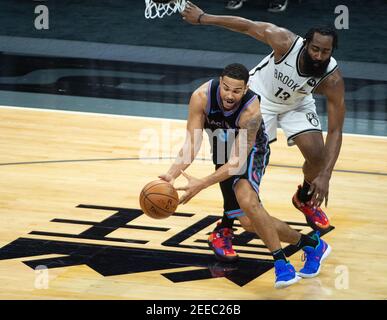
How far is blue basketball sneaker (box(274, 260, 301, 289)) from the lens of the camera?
704cm

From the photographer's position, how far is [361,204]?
30.6 ft

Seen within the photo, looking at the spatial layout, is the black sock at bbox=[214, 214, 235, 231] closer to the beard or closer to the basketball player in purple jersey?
the basketball player in purple jersey

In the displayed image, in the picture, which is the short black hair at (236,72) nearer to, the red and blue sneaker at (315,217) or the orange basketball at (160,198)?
the orange basketball at (160,198)

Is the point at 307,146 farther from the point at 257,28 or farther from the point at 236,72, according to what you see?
the point at 236,72

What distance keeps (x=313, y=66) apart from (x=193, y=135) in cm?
126

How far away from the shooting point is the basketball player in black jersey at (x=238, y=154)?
7.05 meters

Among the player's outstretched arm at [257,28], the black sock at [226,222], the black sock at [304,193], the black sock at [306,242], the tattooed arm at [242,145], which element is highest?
the player's outstretched arm at [257,28]

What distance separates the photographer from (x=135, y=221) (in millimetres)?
8594

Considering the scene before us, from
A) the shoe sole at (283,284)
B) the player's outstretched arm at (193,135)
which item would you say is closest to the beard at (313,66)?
the player's outstretched arm at (193,135)

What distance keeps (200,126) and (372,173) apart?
3557mm

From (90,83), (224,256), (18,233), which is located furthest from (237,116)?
(90,83)
